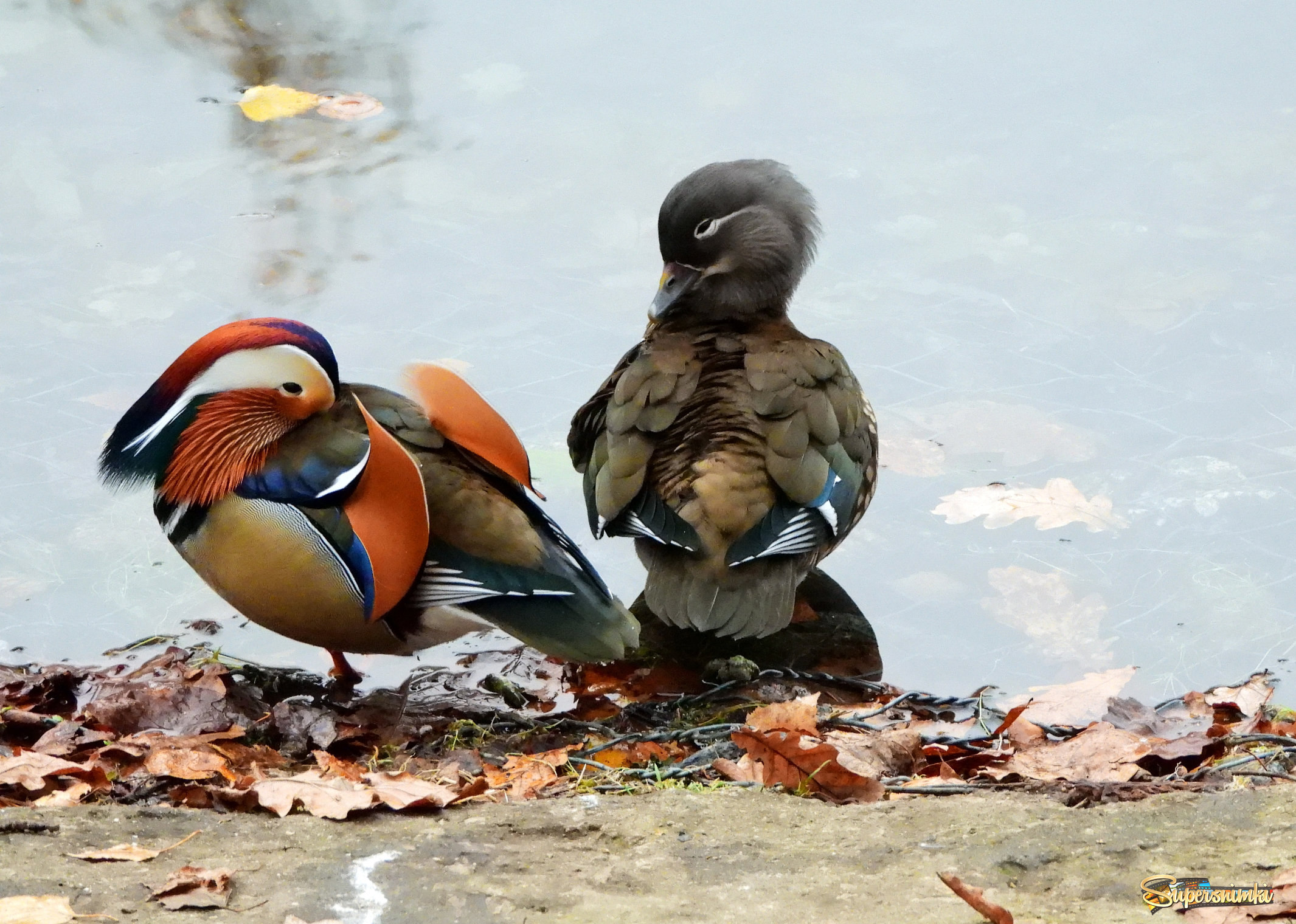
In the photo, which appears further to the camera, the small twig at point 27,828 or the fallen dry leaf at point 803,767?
the fallen dry leaf at point 803,767

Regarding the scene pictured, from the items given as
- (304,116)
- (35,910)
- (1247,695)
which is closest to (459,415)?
(35,910)

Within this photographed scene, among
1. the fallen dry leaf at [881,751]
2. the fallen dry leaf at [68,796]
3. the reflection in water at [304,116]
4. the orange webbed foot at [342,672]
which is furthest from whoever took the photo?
the reflection in water at [304,116]

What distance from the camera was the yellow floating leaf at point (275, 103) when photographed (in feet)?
23.3

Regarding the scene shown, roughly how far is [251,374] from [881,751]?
5.87 ft

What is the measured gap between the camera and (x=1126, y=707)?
385cm

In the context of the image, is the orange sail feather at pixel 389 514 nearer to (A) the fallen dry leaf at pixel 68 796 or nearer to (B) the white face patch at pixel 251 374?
(B) the white face patch at pixel 251 374

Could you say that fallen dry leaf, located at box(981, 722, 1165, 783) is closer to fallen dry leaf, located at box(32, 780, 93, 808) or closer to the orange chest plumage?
the orange chest plumage

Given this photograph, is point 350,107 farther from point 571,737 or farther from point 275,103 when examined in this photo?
point 571,737

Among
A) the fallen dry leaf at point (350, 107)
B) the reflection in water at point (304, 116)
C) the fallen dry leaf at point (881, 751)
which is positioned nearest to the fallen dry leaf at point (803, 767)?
the fallen dry leaf at point (881, 751)

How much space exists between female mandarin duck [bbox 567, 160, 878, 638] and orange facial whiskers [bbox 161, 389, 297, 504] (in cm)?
95

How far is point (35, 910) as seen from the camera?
6.73 ft

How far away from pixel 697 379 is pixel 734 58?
3860mm

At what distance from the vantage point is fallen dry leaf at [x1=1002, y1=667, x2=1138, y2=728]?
152 inches

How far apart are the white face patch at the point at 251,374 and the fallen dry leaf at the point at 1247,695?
254 cm
